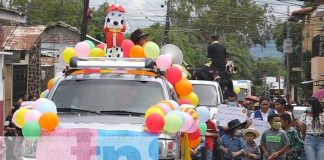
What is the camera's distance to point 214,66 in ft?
55.8

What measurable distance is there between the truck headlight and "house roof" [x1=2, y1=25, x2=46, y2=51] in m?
20.8

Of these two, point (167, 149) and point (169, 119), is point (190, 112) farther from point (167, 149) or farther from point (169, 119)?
point (167, 149)

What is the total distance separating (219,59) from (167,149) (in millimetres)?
8928

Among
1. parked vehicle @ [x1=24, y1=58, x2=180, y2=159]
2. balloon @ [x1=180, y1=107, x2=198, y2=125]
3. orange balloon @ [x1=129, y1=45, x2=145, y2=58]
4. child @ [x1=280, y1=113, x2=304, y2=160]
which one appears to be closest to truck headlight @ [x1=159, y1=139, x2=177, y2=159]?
parked vehicle @ [x1=24, y1=58, x2=180, y2=159]

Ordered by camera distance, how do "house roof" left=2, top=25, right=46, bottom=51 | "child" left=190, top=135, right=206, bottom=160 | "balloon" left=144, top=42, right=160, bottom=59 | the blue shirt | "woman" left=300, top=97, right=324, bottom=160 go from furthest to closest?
"house roof" left=2, top=25, right=46, bottom=51 < the blue shirt < "woman" left=300, top=97, right=324, bottom=160 < "child" left=190, top=135, right=206, bottom=160 < "balloon" left=144, top=42, right=160, bottom=59

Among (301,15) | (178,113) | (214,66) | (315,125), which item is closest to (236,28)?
(301,15)

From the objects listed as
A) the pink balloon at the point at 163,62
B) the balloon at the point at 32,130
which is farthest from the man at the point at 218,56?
the balloon at the point at 32,130

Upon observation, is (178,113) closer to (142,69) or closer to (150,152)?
(150,152)

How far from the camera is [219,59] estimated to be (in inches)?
660

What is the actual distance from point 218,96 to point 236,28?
173 feet

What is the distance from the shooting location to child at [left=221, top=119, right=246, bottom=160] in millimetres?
12469

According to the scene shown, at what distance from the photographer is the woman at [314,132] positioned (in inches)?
481

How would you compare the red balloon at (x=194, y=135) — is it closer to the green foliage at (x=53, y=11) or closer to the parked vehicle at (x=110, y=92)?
the parked vehicle at (x=110, y=92)

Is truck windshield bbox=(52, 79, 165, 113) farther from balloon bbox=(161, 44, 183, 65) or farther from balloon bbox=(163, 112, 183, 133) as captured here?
balloon bbox=(161, 44, 183, 65)
